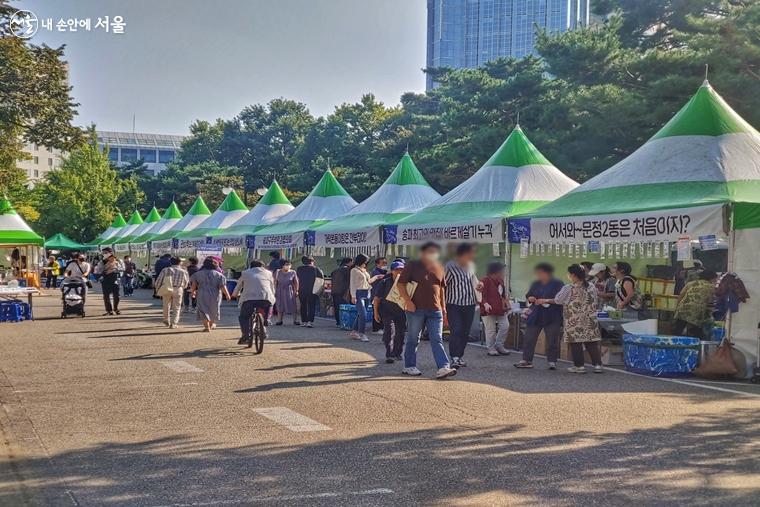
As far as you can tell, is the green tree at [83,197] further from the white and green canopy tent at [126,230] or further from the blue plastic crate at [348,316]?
the blue plastic crate at [348,316]

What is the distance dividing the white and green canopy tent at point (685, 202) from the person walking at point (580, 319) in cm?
156

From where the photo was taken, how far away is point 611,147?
96.1ft

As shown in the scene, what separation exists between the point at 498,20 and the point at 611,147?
143878mm

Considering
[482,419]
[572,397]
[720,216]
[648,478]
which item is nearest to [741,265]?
[720,216]

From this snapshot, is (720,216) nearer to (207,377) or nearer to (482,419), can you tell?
(482,419)

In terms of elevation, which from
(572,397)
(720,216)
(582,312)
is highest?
(720,216)

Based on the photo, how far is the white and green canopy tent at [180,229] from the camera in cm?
4019

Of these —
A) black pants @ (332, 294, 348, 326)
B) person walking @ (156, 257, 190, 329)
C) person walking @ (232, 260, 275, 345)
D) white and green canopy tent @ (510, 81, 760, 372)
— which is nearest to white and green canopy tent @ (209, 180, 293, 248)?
black pants @ (332, 294, 348, 326)

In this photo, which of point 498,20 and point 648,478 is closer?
point 648,478

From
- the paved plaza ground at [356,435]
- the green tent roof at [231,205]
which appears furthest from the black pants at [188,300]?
the paved plaza ground at [356,435]

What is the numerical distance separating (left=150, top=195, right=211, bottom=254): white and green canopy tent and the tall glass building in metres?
128

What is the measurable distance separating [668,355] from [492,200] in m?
7.04

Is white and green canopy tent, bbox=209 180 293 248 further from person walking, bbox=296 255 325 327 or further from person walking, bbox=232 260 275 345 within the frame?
person walking, bbox=232 260 275 345

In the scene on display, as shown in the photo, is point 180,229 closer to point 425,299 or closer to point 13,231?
point 13,231
